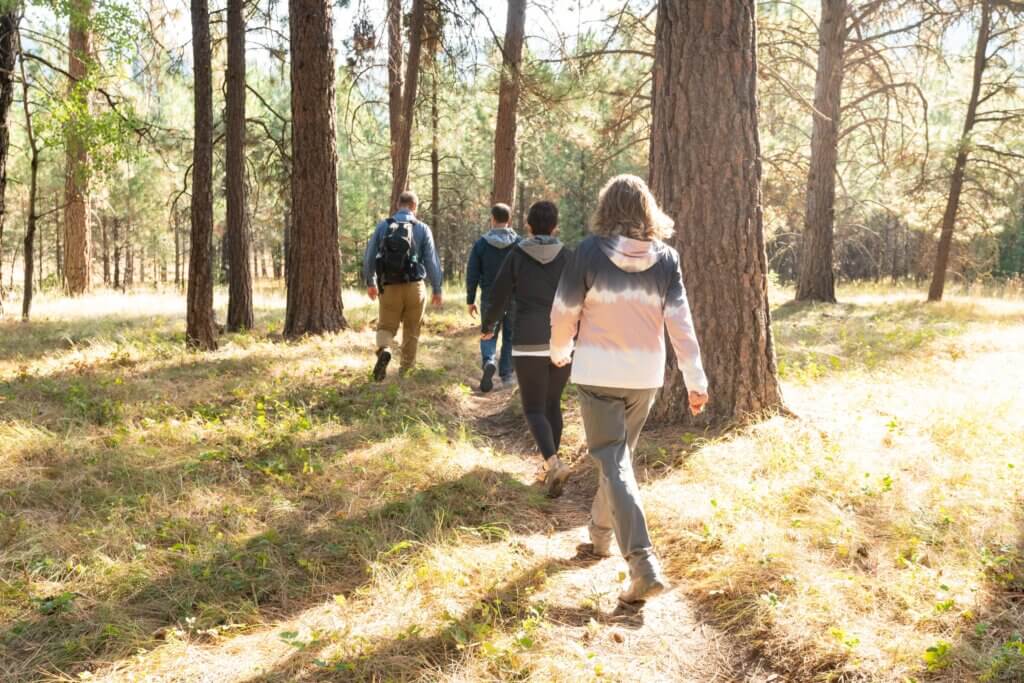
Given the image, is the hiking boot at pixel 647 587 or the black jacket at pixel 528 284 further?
the black jacket at pixel 528 284

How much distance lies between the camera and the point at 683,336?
3.36 meters

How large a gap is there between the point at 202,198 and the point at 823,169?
12.1 metres

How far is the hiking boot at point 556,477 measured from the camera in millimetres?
4703

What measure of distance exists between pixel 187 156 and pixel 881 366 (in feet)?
55.1

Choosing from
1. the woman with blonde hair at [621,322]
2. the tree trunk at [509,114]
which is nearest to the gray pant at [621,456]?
the woman with blonde hair at [621,322]

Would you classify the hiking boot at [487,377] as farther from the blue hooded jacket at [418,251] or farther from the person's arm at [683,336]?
the person's arm at [683,336]

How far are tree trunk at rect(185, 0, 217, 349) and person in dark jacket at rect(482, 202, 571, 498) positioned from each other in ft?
16.6

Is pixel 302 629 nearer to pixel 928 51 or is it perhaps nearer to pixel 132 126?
pixel 132 126

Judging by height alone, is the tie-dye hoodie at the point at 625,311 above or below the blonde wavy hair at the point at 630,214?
below

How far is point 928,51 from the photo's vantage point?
1288 cm

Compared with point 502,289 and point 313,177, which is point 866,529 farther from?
point 313,177

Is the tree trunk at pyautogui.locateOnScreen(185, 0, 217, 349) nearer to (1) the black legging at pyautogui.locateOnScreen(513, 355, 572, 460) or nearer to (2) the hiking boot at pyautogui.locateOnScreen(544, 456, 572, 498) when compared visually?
(1) the black legging at pyautogui.locateOnScreen(513, 355, 572, 460)

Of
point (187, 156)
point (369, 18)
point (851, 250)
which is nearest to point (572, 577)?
point (369, 18)

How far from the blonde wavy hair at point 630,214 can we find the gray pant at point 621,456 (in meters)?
0.77
